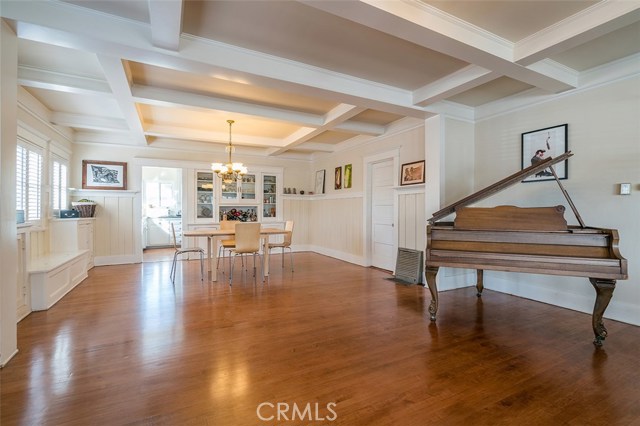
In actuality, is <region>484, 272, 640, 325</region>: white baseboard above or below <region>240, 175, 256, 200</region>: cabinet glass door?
below

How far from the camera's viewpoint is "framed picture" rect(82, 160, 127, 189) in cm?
575

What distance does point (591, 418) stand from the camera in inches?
63.2

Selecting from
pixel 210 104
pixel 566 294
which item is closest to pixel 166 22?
pixel 210 104

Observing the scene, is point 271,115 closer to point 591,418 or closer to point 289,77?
point 289,77

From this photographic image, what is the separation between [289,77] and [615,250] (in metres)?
3.20

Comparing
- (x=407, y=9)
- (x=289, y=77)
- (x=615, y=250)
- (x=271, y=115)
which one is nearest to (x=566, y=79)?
(x=615, y=250)

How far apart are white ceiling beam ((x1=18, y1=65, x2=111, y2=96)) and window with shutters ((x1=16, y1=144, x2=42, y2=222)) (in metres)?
0.91

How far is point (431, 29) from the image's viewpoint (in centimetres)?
221

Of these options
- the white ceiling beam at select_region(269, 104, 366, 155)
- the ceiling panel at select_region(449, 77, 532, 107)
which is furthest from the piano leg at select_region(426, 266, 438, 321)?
the ceiling panel at select_region(449, 77, 532, 107)

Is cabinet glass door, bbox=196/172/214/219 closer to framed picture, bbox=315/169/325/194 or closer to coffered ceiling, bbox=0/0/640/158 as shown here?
coffered ceiling, bbox=0/0/640/158

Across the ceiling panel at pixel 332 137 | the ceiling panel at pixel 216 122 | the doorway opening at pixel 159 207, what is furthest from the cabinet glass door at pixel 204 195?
the ceiling panel at pixel 332 137

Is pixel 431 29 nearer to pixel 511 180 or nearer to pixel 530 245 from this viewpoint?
pixel 511 180

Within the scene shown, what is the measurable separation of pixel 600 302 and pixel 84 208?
7.26 meters

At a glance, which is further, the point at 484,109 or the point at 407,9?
the point at 484,109
